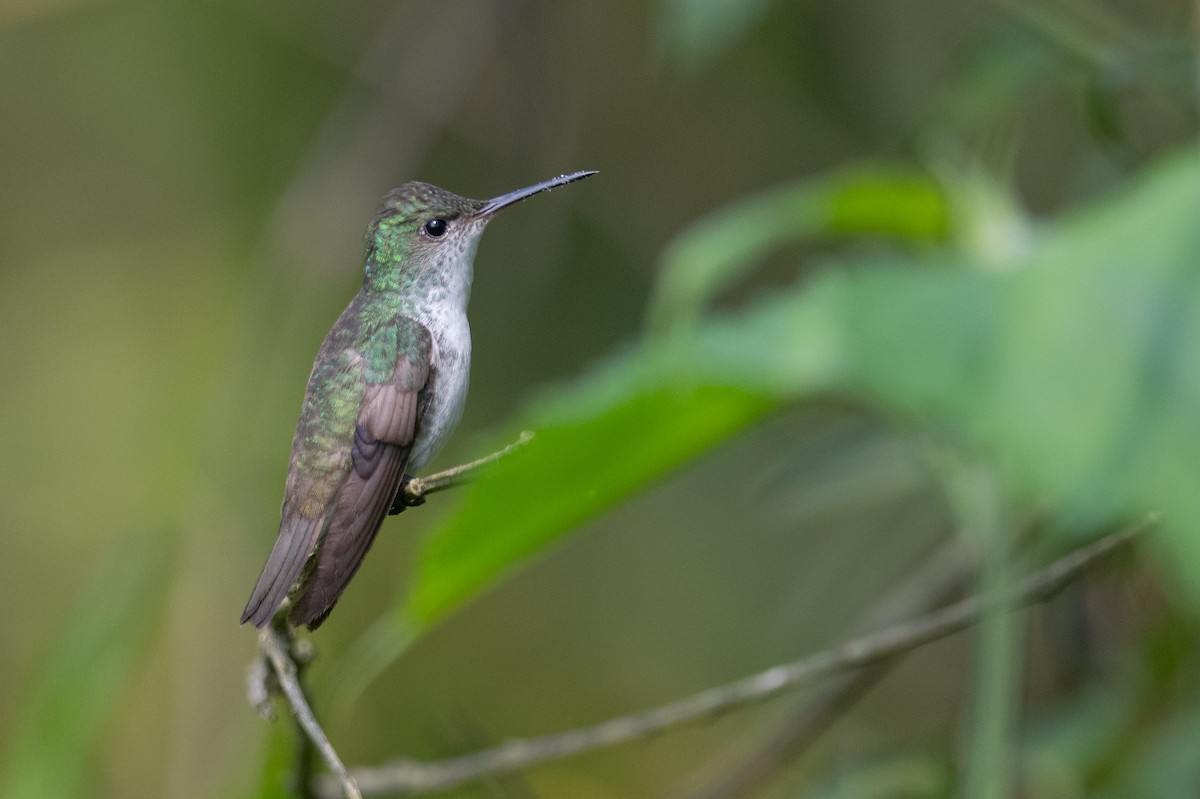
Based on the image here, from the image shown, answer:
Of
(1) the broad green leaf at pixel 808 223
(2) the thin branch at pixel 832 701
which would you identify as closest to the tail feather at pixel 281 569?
(1) the broad green leaf at pixel 808 223

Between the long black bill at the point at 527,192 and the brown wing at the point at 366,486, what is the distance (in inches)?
4.2

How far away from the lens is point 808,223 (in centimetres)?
187

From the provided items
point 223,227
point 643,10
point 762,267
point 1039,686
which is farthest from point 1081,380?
point 223,227

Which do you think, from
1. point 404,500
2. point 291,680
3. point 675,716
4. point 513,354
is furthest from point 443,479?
point 513,354

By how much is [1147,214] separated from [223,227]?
4.95 metres

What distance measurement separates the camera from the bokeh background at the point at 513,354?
2.04 m

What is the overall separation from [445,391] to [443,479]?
0.06 m

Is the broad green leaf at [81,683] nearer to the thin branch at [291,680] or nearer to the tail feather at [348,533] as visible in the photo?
the thin branch at [291,680]

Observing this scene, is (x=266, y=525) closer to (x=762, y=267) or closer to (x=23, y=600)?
(x=762, y=267)

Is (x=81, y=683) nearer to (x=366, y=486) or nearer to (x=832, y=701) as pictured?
(x=366, y=486)

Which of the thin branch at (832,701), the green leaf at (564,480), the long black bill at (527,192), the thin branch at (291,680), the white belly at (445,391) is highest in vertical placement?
the thin branch at (832,701)

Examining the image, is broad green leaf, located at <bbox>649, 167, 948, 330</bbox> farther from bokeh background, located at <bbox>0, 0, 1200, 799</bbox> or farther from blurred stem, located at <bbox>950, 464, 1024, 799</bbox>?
blurred stem, located at <bbox>950, 464, 1024, 799</bbox>

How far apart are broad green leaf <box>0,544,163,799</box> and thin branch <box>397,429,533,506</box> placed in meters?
1.14

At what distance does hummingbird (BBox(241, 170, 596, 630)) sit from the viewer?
496 millimetres
